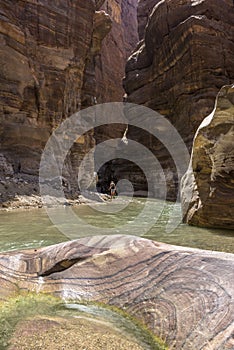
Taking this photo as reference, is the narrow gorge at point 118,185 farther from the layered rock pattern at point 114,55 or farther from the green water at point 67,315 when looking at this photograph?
the layered rock pattern at point 114,55

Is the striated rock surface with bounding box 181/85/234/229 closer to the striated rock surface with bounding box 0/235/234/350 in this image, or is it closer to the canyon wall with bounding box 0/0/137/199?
the striated rock surface with bounding box 0/235/234/350

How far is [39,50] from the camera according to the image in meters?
15.7

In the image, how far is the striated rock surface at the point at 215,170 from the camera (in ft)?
18.5

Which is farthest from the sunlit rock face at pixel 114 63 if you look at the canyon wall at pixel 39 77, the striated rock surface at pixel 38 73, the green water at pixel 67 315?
the green water at pixel 67 315

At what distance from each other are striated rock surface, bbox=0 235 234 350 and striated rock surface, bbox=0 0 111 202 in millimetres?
10966

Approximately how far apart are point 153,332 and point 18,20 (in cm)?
1760

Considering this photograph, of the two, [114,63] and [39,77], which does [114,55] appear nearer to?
[114,63]

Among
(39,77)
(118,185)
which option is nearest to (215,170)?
(39,77)

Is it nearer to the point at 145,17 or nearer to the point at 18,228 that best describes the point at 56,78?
the point at 18,228

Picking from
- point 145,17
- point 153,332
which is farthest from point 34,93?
point 145,17

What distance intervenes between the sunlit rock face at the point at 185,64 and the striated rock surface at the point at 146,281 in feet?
57.2

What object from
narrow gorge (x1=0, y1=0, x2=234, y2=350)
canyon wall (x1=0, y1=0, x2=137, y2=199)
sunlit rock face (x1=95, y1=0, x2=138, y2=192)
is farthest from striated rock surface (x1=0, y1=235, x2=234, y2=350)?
sunlit rock face (x1=95, y1=0, x2=138, y2=192)

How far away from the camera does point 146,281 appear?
1.77 m

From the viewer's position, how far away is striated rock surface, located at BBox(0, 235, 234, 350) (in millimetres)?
1301
